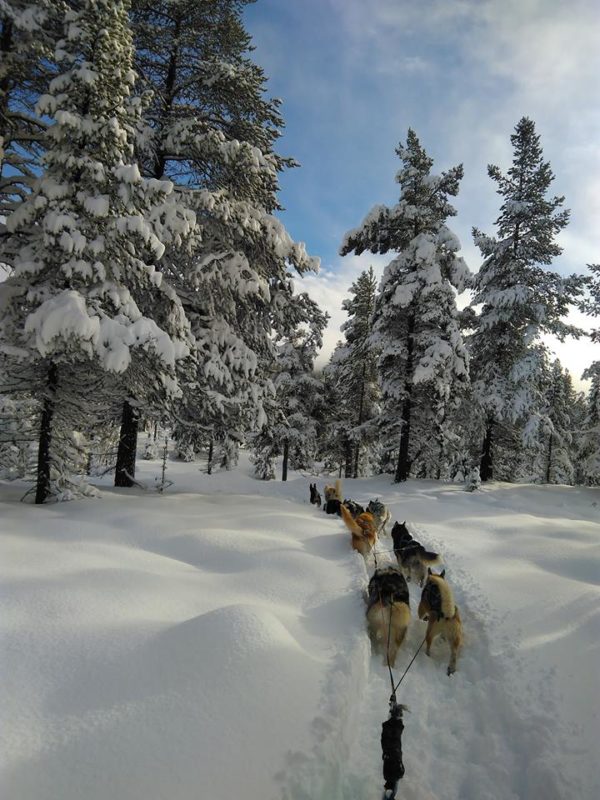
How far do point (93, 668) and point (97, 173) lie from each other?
7194 mm

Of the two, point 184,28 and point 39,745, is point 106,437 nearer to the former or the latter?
point 39,745

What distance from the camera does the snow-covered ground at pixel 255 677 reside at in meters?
2.55

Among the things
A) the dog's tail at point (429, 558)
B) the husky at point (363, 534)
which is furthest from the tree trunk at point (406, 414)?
the dog's tail at point (429, 558)

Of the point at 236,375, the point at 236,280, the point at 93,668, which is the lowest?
the point at 93,668

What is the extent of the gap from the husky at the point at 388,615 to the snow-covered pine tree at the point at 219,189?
6.44m

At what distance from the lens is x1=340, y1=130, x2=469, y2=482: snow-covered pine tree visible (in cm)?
1564

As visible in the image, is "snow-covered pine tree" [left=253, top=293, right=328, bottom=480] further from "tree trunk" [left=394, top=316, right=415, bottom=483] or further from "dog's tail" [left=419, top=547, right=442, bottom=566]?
"dog's tail" [left=419, top=547, right=442, bottom=566]

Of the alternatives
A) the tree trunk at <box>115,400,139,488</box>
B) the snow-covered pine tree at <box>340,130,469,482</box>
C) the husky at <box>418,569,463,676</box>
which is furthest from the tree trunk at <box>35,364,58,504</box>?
the snow-covered pine tree at <box>340,130,469,482</box>

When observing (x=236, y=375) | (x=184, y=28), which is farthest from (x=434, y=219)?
(x=236, y=375)

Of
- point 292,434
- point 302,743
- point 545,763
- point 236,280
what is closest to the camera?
point 302,743

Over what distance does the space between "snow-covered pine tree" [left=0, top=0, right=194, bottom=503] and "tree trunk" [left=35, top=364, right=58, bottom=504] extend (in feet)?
0.06

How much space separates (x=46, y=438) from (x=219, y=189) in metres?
6.95

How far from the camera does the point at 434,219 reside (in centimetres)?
1677

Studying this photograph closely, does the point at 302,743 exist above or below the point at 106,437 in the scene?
below
